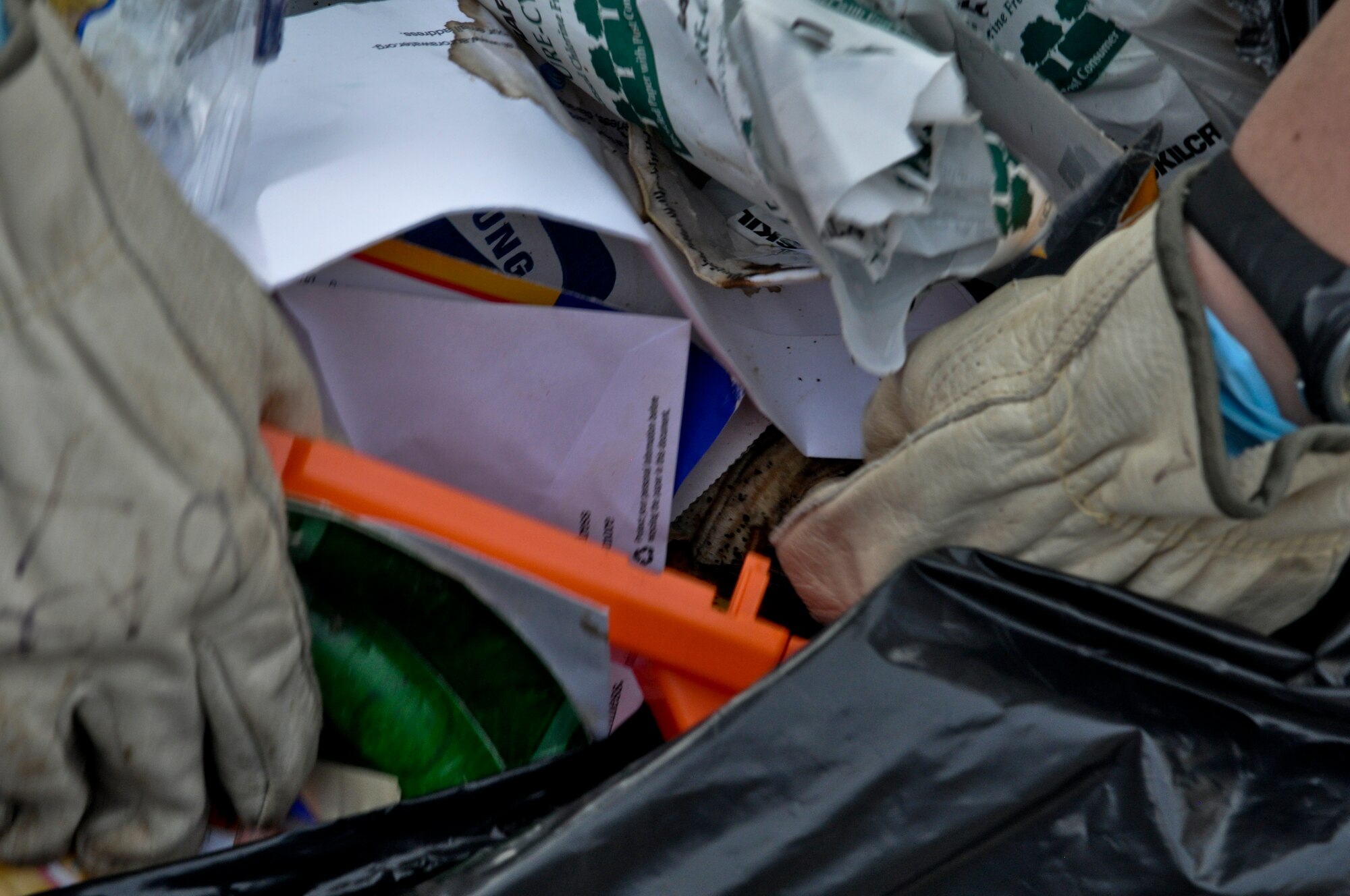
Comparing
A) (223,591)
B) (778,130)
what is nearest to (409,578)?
(223,591)

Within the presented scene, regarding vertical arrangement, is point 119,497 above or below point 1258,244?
below

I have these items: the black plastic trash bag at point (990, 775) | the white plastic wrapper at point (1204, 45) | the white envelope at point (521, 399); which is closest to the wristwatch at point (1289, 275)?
the black plastic trash bag at point (990, 775)

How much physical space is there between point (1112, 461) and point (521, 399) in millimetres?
405

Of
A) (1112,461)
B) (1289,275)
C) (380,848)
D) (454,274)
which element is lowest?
(380,848)

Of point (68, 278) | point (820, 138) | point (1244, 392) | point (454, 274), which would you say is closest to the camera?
point (68, 278)

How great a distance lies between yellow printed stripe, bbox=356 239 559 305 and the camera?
672 millimetres

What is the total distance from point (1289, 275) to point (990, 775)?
27cm

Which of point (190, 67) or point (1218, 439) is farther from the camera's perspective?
point (190, 67)

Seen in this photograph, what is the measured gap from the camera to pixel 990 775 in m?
0.47

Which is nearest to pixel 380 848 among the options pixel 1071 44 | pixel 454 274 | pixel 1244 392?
pixel 454 274

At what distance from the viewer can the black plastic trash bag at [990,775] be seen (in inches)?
17.6

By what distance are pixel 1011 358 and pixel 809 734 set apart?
253mm

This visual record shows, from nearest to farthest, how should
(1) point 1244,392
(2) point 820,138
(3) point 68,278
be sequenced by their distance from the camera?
(3) point 68,278, (1) point 1244,392, (2) point 820,138

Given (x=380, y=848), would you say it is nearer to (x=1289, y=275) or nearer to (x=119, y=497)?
(x=119, y=497)
